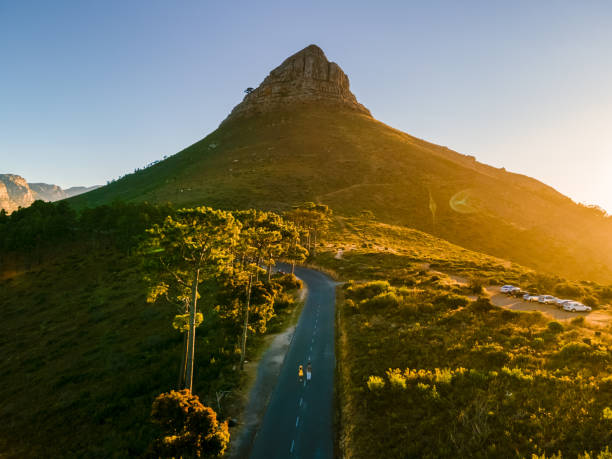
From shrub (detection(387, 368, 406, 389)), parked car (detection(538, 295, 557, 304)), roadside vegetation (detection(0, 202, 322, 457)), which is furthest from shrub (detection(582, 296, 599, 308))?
roadside vegetation (detection(0, 202, 322, 457))

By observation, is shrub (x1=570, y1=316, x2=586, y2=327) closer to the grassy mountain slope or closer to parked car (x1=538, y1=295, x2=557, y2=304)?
parked car (x1=538, y1=295, x2=557, y2=304)

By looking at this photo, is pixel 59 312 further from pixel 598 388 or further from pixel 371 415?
pixel 598 388

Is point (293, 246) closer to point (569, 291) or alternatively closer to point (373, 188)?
point (569, 291)

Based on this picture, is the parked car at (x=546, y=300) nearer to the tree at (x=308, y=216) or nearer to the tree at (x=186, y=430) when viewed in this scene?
the tree at (x=186, y=430)

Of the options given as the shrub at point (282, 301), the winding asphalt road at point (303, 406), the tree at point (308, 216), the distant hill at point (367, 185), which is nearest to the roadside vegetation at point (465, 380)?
the winding asphalt road at point (303, 406)

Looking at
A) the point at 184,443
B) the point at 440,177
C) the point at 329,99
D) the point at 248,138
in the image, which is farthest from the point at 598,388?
the point at 329,99
